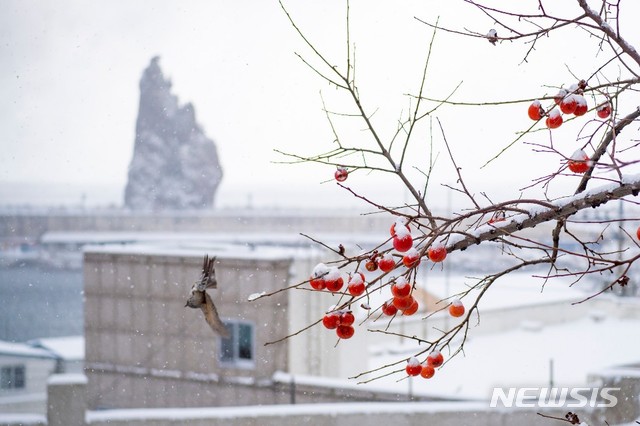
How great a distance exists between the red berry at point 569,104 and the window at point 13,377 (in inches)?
335

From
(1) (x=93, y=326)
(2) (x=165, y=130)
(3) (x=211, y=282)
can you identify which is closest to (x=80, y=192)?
(2) (x=165, y=130)

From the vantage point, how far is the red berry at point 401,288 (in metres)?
0.88

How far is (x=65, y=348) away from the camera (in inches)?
364

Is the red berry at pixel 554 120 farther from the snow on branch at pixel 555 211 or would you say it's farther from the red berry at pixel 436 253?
the red berry at pixel 436 253

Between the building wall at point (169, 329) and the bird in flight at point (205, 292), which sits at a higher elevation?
the bird in flight at point (205, 292)

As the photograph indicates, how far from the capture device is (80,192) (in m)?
12.6

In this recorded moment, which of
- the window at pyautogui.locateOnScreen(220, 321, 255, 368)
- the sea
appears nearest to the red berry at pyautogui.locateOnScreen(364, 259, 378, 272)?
the window at pyautogui.locateOnScreen(220, 321, 255, 368)

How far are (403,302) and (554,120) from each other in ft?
1.15

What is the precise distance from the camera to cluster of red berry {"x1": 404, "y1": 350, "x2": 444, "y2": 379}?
3.36ft

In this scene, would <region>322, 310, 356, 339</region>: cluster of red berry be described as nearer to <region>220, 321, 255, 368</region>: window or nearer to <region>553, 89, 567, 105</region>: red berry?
<region>553, 89, 567, 105</region>: red berry

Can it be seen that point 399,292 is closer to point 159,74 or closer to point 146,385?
point 146,385

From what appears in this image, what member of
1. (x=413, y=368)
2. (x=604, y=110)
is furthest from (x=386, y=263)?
(x=604, y=110)

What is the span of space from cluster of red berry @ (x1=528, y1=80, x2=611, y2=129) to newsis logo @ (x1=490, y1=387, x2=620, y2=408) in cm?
331

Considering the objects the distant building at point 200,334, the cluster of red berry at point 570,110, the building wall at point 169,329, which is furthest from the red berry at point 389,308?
the building wall at point 169,329
